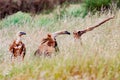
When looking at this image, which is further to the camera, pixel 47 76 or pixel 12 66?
pixel 12 66

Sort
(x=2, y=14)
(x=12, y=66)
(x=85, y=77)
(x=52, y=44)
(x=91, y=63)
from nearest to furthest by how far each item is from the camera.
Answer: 1. (x=85, y=77)
2. (x=91, y=63)
3. (x=12, y=66)
4. (x=52, y=44)
5. (x=2, y=14)

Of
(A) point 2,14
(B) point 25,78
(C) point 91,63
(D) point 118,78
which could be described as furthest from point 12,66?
(A) point 2,14

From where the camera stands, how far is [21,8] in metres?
20.8

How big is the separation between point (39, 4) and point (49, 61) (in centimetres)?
1688

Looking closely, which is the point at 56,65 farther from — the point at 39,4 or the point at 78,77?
the point at 39,4

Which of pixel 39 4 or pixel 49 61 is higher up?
pixel 49 61

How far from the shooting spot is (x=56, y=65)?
14.2 ft

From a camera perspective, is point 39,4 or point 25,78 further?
point 39,4

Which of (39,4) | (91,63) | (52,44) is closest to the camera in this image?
(91,63)

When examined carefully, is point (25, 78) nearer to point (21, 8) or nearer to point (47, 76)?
point (47, 76)

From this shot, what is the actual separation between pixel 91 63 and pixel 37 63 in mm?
609

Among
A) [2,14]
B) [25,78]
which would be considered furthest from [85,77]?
[2,14]

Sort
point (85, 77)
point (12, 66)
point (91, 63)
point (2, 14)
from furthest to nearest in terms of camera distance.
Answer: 1. point (2, 14)
2. point (12, 66)
3. point (91, 63)
4. point (85, 77)

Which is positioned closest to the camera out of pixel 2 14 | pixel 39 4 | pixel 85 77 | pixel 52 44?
pixel 85 77
